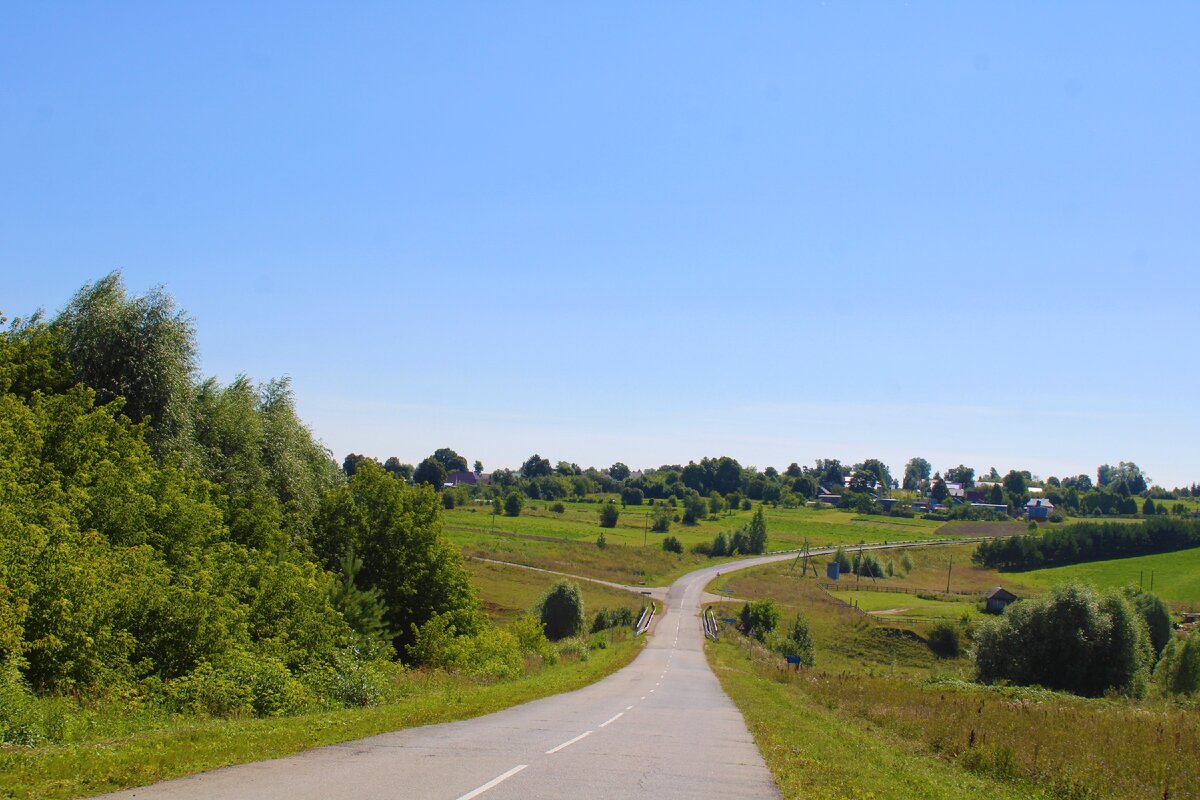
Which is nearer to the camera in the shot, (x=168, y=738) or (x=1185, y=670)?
(x=168, y=738)

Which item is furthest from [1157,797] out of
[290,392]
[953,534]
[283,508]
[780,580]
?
[953,534]

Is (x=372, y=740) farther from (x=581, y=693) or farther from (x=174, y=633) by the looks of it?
(x=581, y=693)

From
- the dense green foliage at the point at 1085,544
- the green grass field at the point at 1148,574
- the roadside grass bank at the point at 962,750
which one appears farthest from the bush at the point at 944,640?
the dense green foliage at the point at 1085,544

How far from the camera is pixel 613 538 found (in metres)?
146

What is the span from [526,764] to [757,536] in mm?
146064

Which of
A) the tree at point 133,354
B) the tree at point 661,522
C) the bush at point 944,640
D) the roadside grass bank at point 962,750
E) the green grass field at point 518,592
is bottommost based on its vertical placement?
the bush at point 944,640

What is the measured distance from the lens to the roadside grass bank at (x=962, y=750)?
47.9 ft

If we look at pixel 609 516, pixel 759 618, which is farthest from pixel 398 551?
pixel 609 516

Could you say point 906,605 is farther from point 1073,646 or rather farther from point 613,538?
point 613,538

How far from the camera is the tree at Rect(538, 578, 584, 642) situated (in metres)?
68.6

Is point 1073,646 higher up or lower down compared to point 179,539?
lower down

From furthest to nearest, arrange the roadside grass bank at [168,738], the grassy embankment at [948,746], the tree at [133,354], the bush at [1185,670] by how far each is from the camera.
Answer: the bush at [1185,670], the tree at [133,354], the grassy embankment at [948,746], the roadside grass bank at [168,738]

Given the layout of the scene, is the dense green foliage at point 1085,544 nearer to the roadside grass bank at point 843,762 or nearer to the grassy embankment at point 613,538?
the grassy embankment at point 613,538

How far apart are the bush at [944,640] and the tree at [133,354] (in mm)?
69730
